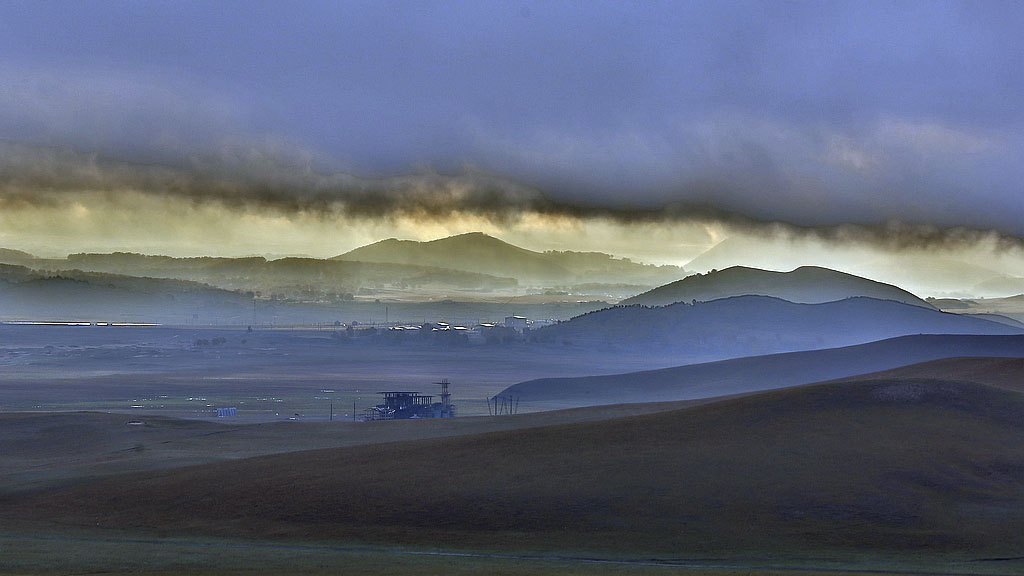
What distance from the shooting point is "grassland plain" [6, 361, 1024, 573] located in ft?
126

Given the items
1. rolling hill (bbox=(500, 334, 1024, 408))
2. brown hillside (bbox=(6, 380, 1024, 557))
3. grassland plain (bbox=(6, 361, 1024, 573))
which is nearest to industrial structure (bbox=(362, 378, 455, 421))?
rolling hill (bbox=(500, 334, 1024, 408))

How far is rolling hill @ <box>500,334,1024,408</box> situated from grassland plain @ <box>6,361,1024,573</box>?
7125 cm

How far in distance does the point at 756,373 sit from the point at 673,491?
310 ft

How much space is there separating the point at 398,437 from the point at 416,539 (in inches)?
1539

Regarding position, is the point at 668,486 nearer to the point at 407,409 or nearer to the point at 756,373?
the point at 407,409

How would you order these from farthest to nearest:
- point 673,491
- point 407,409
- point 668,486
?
point 407,409
point 668,486
point 673,491

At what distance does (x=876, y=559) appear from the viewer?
3519 cm

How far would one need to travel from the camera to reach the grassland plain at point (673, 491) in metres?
38.5

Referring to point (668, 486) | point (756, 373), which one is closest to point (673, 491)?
point (668, 486)

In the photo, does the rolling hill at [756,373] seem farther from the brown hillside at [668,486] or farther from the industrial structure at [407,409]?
the brown hillside at [668,486]

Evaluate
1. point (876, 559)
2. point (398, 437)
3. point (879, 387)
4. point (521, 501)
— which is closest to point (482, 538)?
point (521, 501)

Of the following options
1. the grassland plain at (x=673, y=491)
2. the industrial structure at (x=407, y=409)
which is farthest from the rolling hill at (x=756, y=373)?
the grassland plain at (x=673, y=491)

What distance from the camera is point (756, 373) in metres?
137

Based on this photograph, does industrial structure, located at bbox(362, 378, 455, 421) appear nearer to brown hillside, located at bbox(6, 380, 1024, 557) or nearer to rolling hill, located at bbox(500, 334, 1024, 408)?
rolling hill, located at bbox(500, 334, 1024, 408)
